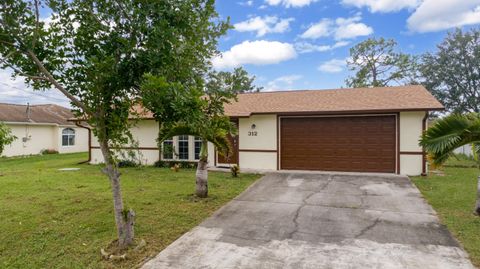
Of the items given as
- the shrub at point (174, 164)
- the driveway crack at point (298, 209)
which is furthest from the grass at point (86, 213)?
the shrub at point (174, 164)

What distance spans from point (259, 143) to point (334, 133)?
298 cm

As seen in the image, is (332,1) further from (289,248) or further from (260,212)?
(289,248)

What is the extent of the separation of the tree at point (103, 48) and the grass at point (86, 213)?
70 cm

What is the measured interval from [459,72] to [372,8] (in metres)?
20.0

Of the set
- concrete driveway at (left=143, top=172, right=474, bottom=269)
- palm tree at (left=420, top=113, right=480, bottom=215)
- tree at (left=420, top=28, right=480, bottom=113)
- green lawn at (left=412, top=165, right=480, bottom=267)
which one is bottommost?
concrete driveway at (left=143, top=172, right=474, bottom=269)

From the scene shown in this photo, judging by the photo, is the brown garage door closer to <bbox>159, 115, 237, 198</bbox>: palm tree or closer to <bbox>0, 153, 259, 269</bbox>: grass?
<bbox>0, 153, 259, 269</bbox>: grass

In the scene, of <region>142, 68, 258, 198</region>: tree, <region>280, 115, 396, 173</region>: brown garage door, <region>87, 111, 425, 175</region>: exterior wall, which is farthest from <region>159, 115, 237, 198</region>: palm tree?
<region>280, 115, 396, 173</region>: brown garage door

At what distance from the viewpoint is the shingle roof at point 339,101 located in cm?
1148

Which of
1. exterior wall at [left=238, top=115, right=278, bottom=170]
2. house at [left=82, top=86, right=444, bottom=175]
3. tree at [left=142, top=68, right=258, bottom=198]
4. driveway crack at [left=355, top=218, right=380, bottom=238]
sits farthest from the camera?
exterior wall at [left=238, top=115, right=278, bottom=170]

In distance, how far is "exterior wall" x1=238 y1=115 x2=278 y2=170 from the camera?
1288 centimetres

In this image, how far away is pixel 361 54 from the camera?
98.3 feet

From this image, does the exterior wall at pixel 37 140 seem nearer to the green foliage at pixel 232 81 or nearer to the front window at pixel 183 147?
the front window at pixel 183 147

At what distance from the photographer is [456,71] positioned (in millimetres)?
29312

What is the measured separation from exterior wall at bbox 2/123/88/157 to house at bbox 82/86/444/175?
13.5 metres
